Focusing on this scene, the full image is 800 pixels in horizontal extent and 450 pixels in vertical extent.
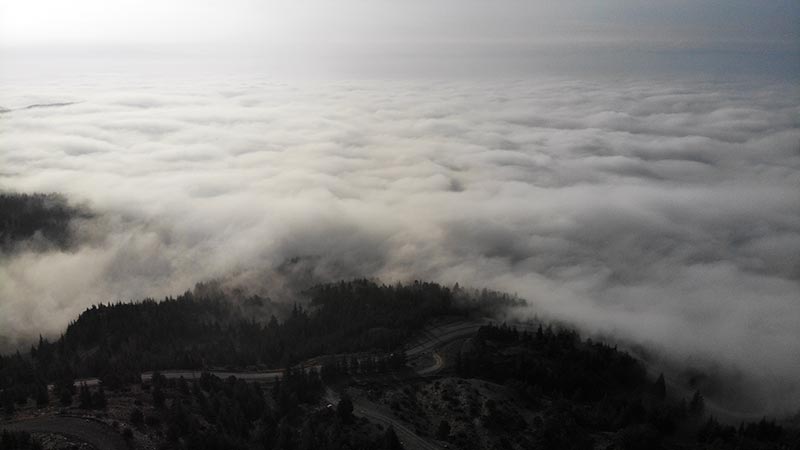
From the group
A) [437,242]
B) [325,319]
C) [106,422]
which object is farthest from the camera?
[437,242]

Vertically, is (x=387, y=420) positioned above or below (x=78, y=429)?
below

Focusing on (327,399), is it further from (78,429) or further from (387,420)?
(78,429)

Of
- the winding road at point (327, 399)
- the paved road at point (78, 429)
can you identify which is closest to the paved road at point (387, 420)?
the winding road at point (327, 399)

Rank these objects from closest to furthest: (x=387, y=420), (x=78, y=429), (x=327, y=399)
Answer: (x=78, y=429)
(x=387, y=420)
(x=327, y=399)

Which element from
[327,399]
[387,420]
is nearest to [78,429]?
[327,399]

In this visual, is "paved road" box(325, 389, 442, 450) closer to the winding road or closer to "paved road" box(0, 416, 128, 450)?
the winding road

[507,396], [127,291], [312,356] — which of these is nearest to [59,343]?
[127,291]

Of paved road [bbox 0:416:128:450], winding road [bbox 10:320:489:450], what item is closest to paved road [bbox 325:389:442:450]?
winding road [bbox 10:320:489:450]

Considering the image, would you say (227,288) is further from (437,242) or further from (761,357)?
(761,357)
